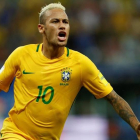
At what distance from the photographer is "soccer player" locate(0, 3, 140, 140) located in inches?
209

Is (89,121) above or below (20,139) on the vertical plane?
below

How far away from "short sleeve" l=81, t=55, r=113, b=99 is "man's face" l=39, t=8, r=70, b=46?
0.38 meters

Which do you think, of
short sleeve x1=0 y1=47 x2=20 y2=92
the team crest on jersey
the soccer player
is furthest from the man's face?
short sleeve x1=0 y1=47 x2=20 y2=92

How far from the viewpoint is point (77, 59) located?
536 centimetres

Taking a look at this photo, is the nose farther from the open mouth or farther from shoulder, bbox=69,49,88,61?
shoulder, bbox=69,49,88,61

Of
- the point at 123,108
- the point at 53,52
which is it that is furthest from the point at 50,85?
the point at 123,108

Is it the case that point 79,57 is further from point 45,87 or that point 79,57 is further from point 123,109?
point 123,109

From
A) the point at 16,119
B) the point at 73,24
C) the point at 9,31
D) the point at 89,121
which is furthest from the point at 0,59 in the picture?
the point at 16,119

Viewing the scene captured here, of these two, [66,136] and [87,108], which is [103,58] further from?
[66,136]

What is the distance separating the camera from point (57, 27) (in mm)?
5383

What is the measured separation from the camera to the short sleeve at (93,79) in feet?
17.4

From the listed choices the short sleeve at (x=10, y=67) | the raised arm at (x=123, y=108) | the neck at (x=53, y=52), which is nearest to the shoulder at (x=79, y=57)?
the neck at (x=53, y=52)

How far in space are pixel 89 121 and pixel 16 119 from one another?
17.6ft

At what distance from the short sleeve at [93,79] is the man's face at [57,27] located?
0.38m
